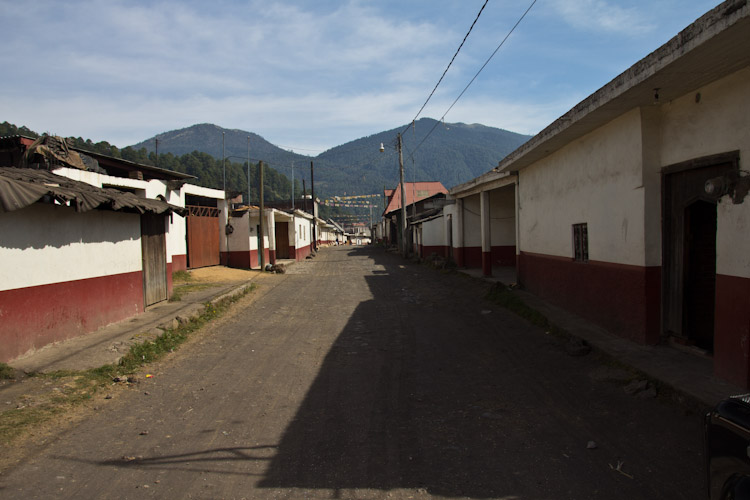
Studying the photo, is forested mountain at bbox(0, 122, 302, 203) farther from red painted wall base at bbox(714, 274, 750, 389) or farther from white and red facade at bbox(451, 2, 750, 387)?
red painted wall base at bbox(714, 274, 750, 389)

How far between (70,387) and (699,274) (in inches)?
318

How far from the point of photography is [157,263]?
11.4 m

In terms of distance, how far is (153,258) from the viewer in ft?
36.6

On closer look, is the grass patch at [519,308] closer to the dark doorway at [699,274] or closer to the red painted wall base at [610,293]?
the red painted wall base at [610,293]

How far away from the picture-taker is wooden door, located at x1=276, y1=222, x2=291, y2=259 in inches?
1284

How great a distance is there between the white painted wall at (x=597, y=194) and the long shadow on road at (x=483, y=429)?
1.94m

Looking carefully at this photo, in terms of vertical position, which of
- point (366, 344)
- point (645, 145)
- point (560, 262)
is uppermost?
point (645, 145)

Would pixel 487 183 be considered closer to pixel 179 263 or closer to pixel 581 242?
pixel 581 242

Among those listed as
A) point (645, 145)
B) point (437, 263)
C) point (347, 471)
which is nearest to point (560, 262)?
point (645, 145)

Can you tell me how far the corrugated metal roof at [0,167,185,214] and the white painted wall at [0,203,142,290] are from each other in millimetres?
329

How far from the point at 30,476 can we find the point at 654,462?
4.85 meters

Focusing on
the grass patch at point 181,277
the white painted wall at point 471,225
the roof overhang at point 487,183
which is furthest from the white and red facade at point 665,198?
the grass patch at point 181,277

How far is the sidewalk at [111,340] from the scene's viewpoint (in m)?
6.40

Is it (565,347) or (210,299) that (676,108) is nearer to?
(565,347)
